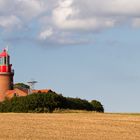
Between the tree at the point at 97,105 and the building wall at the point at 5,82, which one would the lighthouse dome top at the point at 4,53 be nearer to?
the building wall at the point at 5,82

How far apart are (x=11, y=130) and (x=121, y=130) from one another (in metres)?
8.29

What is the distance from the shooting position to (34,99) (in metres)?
90.8

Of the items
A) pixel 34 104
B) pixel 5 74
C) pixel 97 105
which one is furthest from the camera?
pixel 97 105

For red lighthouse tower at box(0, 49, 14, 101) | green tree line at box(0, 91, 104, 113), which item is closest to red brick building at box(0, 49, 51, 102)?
red lighthouse tower at box(0, 49, 14, 101)

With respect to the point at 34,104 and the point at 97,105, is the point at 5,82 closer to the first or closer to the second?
the point at 34,104

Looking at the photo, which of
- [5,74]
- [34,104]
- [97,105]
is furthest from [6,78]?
[97,105]

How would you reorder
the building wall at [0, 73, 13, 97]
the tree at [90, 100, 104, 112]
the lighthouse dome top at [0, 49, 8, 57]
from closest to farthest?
the lighthouse dome top at [0, 49, 8, 57], the building wall at [0, 73, 13, 97], the tree at [90, 100, 104, 112]

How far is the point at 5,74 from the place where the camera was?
340 ft

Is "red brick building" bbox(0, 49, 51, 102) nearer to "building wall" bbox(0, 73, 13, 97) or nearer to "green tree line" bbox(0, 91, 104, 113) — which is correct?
"building wall" bbox(0, 73, 13, 97)

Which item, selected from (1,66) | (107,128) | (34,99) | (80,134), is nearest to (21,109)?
(34,99)

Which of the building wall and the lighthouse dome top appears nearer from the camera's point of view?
the lighthouse dome top

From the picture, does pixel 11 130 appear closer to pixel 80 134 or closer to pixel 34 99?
pixel 80 134

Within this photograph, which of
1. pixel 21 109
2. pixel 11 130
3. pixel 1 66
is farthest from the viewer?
pixel 1 66

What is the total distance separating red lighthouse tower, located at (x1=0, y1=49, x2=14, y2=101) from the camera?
338ft
